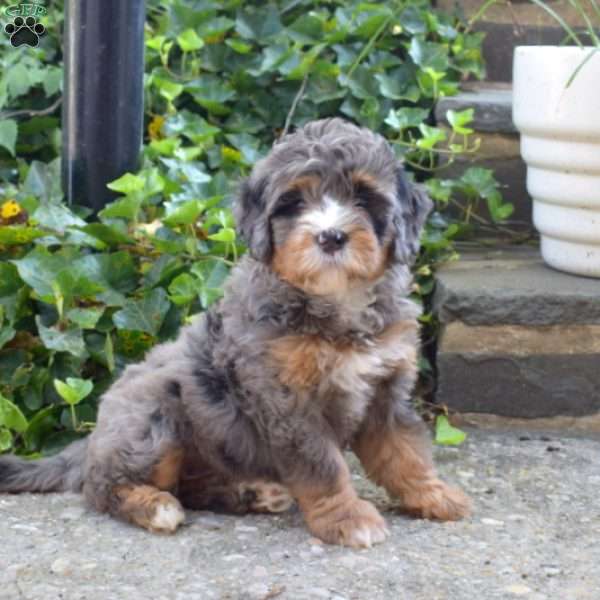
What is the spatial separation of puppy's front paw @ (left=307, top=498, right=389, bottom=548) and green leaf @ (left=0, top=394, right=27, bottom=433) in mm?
1462

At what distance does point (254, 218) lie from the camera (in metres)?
3.92

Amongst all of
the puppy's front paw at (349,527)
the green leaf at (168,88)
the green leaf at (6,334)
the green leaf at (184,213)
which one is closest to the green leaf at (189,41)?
the green leaf at (168,88)

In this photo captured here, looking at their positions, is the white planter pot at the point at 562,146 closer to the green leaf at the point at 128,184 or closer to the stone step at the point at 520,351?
the stone step at the point at 520,351

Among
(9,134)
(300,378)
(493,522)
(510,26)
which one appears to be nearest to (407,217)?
(300,378)

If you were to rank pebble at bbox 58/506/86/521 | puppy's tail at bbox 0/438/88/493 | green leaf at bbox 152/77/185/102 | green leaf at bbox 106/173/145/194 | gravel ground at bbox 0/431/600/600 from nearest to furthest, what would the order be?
gravel ground at bbox 0/431/600/600 → pebble at bbox 58/506/86/521 → puppy's tail at bbox 0/438/88/493 → green leaf at bbox 106/173/145/194 → green leaf at bbox 152/77/185/102

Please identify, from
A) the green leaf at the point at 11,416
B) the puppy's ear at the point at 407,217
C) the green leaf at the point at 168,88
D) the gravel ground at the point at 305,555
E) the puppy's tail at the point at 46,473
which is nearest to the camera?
the gravel ground at the point at 305,555

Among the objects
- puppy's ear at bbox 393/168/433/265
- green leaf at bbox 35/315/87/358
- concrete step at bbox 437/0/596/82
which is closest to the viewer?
puppy's ear at bbox 393/168/433/265

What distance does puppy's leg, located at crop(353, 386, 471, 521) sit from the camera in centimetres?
407

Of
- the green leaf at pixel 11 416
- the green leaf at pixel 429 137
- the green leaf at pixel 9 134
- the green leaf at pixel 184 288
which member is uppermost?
the green leaf at pixel 429 137

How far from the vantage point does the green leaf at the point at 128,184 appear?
5156mm

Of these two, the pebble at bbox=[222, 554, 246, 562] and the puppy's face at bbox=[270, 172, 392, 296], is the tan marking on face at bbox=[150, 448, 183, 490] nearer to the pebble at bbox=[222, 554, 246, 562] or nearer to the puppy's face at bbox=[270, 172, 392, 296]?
the pebble at bbox=[222, 554, 246, 562]

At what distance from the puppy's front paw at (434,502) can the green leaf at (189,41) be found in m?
2.92

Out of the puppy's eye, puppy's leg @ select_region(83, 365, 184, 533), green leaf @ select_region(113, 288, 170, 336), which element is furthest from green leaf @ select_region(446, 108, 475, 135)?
puppy's leg @ select_region(83, 365, 184, 533)

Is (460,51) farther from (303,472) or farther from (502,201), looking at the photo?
(303,472)
